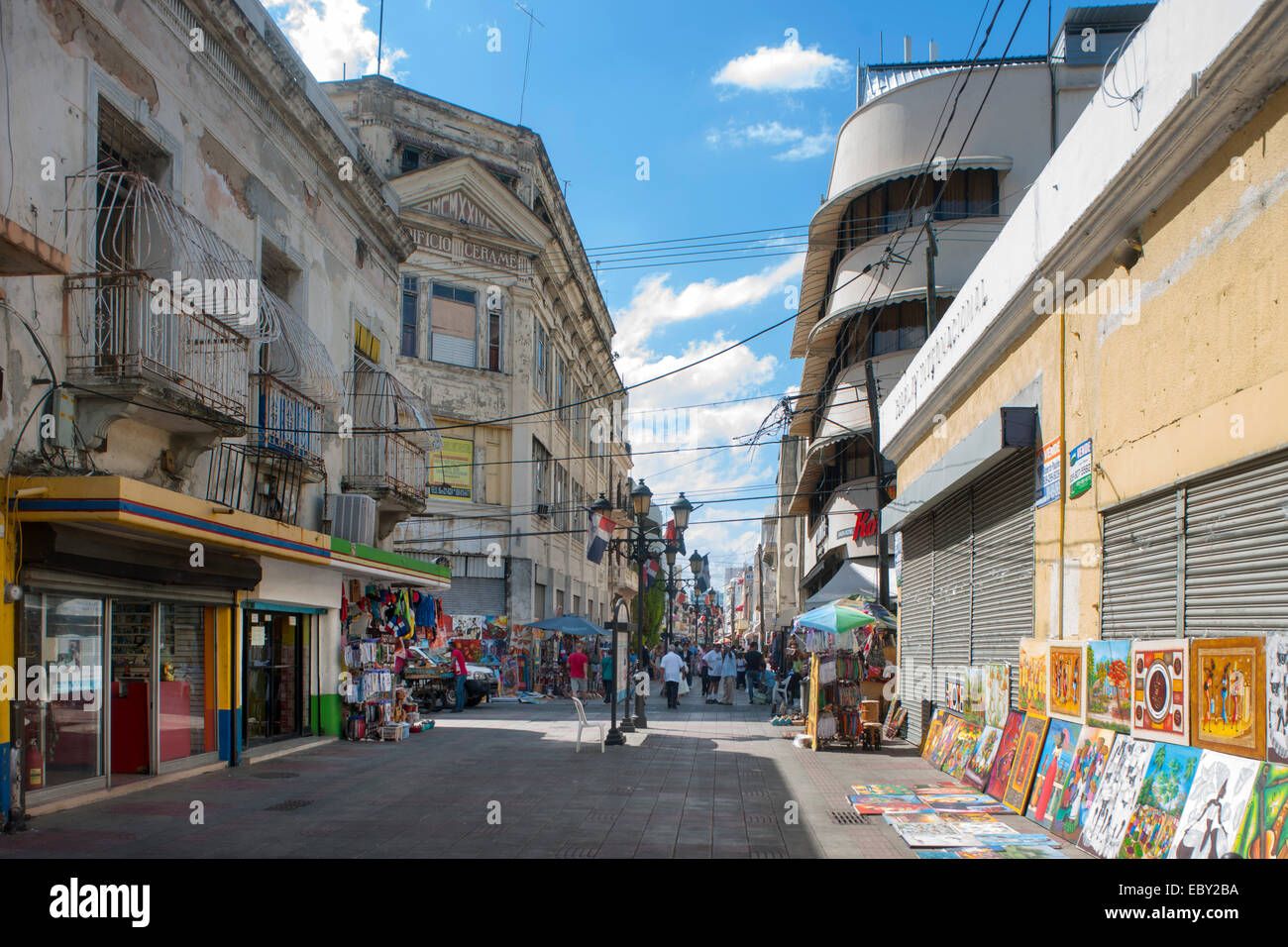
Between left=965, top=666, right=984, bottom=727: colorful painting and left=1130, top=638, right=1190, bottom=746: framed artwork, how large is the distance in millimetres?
4999

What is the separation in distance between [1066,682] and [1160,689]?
2.05m

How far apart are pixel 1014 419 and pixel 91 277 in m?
9.50

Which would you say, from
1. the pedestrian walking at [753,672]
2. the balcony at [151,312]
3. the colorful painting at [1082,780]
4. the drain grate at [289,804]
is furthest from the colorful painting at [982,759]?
the pedestrian walking at [753,672]

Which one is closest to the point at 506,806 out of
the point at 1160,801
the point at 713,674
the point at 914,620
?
the point at 1160,801

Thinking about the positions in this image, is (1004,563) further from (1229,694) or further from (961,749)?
(1229,694)

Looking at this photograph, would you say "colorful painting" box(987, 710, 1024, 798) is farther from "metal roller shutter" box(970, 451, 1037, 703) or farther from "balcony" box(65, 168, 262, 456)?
"balcony" box(65, 168, 262, 456)

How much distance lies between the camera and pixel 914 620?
18.6 metres

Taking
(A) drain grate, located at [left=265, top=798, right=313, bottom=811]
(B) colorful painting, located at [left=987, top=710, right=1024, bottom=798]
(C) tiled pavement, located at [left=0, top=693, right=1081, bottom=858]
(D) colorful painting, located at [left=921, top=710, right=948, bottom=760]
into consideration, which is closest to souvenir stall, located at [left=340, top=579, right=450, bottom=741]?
(C) tiled pavement, located at [left=0, top=693, right=1081, bottom=858]

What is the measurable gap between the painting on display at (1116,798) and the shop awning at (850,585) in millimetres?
16410

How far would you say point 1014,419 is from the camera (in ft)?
36.9

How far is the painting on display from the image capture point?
24.2ft

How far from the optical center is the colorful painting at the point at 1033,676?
9.99 metres

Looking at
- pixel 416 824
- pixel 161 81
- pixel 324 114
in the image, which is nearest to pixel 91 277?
pixel 161 81
